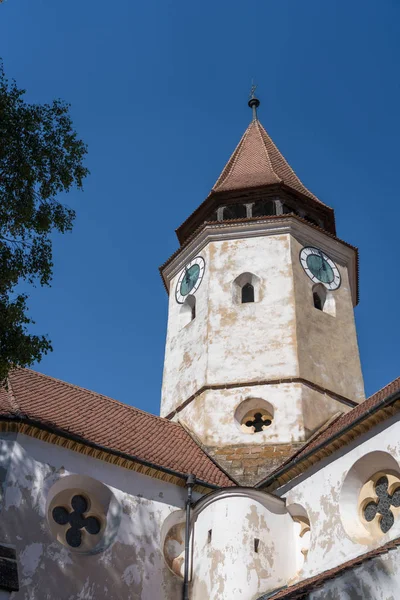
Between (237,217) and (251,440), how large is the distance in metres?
7.79

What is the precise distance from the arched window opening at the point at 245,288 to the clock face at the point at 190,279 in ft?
3.98

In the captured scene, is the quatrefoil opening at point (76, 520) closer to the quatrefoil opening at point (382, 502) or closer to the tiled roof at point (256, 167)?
the quatrefoil opening at point (382, 502)

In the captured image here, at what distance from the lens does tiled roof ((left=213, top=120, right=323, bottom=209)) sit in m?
22.9

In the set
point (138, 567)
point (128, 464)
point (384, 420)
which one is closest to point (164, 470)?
point (128, 464)

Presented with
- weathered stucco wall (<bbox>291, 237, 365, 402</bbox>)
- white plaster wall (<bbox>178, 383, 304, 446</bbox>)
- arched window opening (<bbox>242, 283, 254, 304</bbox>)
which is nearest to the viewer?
white plaster wall (<bbox>178, 383, 304, 446</bbox>)

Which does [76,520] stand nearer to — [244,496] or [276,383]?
[244,496]

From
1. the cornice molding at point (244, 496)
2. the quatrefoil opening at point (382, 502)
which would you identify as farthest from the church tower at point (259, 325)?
the quatrefoil opening at point (382, 502)

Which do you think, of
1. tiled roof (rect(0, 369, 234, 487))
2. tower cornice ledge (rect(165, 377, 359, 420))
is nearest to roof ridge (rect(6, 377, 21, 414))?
tiled roof (rect(0, 369, 234, 487))

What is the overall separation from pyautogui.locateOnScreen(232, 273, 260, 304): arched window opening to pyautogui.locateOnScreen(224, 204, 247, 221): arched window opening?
2.73 metres

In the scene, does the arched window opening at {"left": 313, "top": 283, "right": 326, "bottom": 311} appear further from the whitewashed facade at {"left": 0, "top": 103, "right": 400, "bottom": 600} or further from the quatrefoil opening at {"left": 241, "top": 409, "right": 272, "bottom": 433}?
the quatrefoil opening at {"left": 241, "top": 409, "right": 272, "bottom": 433}

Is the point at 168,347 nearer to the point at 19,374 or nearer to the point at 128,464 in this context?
the point at 19,374

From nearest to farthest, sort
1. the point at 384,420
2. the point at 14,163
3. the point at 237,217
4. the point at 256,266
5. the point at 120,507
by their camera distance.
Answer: the point at 14,163
the point at 384,420
the point at 120,507
the point at 256,266
the point at 237,217

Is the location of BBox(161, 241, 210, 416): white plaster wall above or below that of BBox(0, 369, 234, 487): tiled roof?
above

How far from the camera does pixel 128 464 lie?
1397cm
